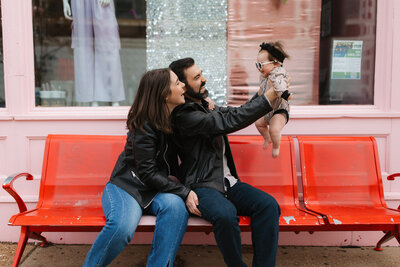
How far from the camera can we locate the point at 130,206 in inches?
104

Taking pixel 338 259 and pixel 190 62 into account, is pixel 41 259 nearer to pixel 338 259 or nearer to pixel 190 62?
pixel 190 62

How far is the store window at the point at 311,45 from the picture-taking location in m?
3.97

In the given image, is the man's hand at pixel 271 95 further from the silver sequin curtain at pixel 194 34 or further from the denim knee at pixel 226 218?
the silver sequin curtain at pixel 194 34

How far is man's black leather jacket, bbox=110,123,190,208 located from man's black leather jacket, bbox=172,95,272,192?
0.13m

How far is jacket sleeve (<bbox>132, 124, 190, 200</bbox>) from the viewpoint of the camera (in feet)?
8.85

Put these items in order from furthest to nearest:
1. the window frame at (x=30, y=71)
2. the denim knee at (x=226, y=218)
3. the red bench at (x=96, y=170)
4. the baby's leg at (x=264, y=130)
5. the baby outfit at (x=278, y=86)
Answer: the window frame at (x=30, y=71)
the red bench at (x=96, y=170)
the baby's leg at (x=264, y=130)
the baby outfit at (x=278, y=86)
the denim knee at (x=226, y=218)

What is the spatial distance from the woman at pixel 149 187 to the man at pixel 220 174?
11cm

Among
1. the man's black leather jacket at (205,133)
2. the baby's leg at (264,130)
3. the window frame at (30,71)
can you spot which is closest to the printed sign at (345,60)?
the window frame at (30,71)

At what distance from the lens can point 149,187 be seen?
2.77 m

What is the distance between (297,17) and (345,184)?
1.72m

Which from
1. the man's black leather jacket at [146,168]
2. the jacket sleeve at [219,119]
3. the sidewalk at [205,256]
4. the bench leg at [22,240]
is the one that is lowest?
the sidewalk at [205,256]

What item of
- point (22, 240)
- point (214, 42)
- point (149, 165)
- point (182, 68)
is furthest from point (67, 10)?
point (22, 240)

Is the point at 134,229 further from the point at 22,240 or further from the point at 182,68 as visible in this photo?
the point at 182,68

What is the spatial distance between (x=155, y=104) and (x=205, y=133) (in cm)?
40
